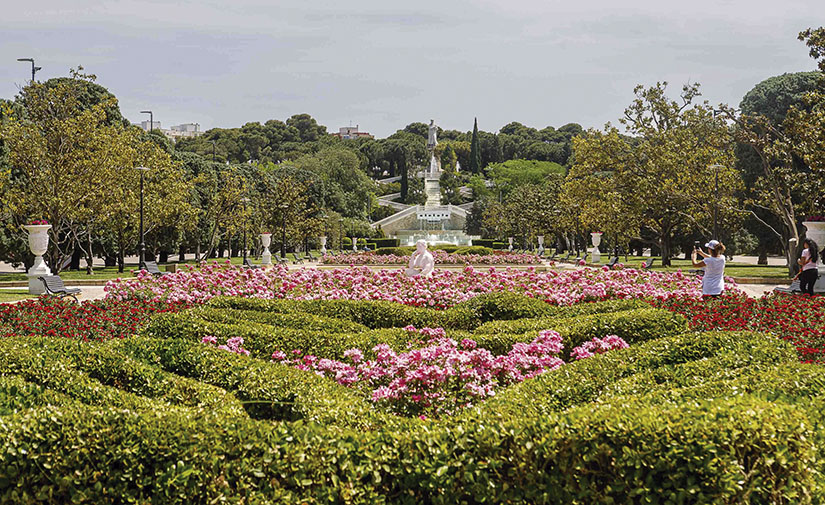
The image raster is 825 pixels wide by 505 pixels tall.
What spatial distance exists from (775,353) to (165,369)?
16.9 feet

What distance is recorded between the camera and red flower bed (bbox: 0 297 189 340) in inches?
311

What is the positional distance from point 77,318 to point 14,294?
33.3 feet

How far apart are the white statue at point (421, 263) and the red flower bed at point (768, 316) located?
195 inches

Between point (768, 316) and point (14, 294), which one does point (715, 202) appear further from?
point (14, 294)

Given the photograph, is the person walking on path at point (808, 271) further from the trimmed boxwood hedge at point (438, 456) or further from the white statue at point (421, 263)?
the trimmed boxwood hedge at point (438, 456)

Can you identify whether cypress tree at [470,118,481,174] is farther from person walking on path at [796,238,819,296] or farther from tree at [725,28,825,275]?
person walking on path at [796,238,819,296]

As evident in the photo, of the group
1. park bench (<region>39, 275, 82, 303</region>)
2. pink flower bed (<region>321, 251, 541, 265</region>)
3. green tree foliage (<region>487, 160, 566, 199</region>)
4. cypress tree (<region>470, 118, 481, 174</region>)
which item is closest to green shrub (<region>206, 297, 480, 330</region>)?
park bench (<region>39, 275, 82, 303</region>)

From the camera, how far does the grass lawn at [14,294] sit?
614 inches

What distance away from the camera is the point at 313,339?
22.5ft

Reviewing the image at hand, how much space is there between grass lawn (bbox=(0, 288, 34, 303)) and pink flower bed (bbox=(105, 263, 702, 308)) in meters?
5.06

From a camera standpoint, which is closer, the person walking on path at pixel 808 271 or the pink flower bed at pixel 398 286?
the pink flower bed at pixel 398 286

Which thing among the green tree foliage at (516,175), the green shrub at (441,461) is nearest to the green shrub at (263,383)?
the green shrub at (441,461)

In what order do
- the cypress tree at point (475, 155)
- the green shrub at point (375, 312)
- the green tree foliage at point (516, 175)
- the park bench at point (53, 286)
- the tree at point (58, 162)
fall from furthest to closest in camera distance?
the cypress tree at point (475, 155) → the green tree foliage at point (516, 175) → the tree at point (58, 162) → the park bench at point (53, 286) → the green shrub at point (375, 312)

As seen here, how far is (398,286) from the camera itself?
39.0ft
